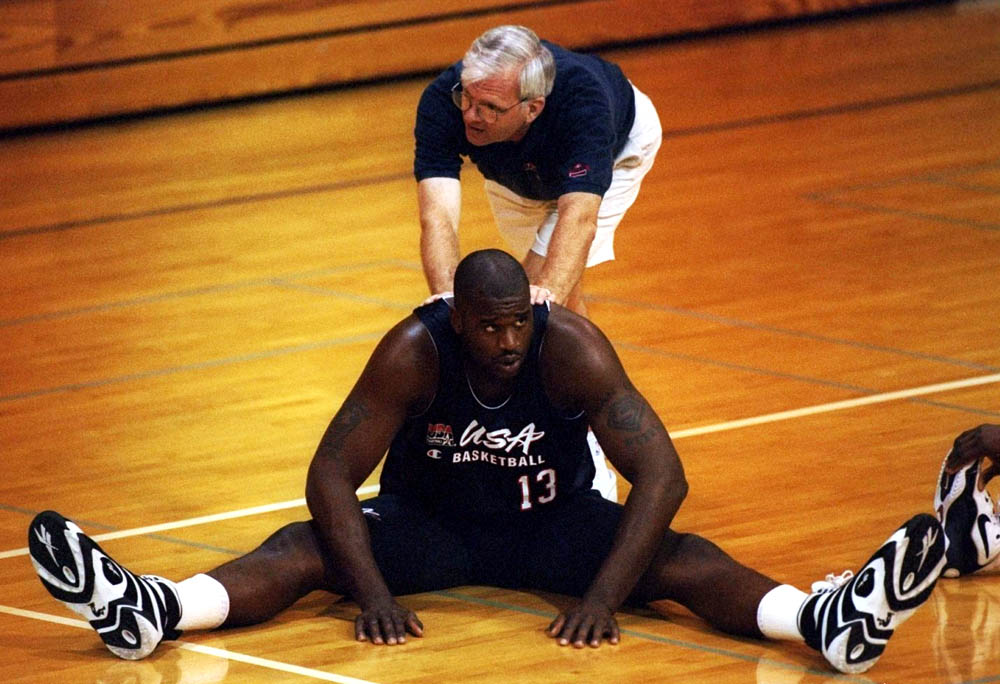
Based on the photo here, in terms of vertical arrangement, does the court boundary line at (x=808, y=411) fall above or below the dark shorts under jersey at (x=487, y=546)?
below

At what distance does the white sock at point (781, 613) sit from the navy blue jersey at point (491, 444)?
1.87 feet

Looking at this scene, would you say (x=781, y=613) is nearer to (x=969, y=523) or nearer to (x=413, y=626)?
(x=969, y=523)

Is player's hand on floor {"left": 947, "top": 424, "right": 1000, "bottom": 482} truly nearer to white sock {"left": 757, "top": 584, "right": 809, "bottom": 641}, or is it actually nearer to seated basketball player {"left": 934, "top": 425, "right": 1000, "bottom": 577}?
seated basketball player {"left": 934, "top": 425, "right": 1000, "bottom": 577}

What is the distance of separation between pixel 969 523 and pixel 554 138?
1473 mm

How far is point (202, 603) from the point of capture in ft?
12.4

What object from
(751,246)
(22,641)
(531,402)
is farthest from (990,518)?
(751,246)

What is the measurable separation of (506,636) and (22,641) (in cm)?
108

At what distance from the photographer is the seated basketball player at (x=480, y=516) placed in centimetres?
366

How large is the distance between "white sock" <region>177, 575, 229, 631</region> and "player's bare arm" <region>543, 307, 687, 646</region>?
73 centimetres

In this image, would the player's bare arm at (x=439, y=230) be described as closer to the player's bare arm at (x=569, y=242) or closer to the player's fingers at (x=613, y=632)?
the player's bare arm at (x=569, y=242)

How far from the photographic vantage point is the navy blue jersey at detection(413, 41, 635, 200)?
450cm

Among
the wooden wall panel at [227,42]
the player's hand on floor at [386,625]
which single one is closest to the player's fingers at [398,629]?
the player's hand on floor at [386,625]

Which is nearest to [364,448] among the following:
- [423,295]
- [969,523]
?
[969,523]

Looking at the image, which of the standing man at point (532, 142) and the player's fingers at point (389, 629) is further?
the standing man at point (532, 142)
